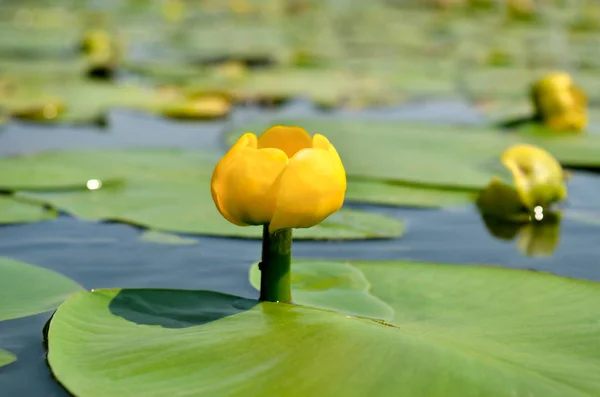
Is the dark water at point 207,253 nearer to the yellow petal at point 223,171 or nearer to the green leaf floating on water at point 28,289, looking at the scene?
the green leaf floating on water at point 28,289

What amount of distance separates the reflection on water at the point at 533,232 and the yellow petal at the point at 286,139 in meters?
0.91

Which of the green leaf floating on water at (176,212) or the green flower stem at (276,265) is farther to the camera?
the green leaf floating on water at (176,212)

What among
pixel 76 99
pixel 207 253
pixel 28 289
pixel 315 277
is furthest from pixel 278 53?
pixel 28 289

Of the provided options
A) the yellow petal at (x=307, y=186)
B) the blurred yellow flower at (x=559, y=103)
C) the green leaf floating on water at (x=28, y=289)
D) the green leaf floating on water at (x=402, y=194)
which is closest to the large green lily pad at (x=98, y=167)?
the green leaf floating on water at (x=402, y=194)

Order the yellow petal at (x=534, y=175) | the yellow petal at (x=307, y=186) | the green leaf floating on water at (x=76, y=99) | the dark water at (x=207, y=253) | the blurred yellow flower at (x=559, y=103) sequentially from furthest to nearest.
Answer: the green leaf floating on water at (x=76, y=99) < the blurred yellow flower at (x=559, y=103) < the yellow petal at (x=534, y=175) < the dark water at (x=207, y=253) < the yellow petal at (x=307, y=186)

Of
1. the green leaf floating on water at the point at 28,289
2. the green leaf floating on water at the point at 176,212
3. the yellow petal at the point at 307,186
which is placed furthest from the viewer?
the green leaf floating on water at the point at 176,212

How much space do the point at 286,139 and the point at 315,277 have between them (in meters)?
0.37

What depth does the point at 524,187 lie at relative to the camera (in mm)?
2367

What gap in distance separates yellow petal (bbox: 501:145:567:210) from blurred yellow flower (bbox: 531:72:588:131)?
116 cm

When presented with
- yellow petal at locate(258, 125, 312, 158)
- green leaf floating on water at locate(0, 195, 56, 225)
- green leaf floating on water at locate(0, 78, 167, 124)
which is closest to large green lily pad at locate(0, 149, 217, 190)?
green leaf floating on water at locate(0, 195, 56, 225)

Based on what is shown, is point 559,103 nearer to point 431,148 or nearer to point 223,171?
point 431,148

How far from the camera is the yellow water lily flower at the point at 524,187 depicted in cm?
234

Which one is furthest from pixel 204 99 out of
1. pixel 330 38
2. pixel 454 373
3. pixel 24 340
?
pixel 330 38

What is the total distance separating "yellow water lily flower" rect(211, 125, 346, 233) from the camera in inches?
50.1
